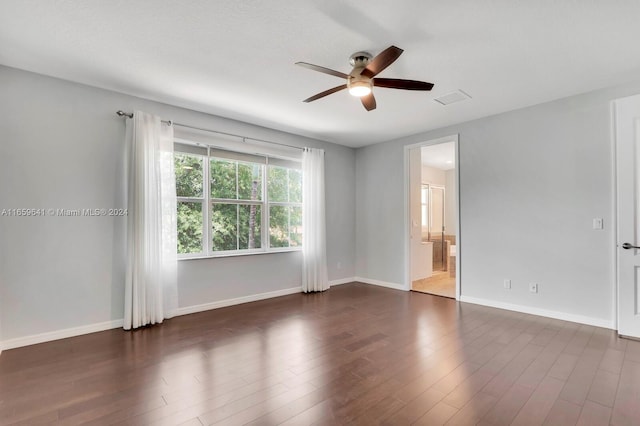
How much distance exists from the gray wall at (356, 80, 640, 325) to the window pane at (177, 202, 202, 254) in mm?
3756

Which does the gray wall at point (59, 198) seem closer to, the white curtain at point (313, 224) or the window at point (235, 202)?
the window at point (235, 202)

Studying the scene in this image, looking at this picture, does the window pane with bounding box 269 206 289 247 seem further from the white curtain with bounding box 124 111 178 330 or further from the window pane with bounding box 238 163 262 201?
the white curtain with bounding box 124 111 178 330

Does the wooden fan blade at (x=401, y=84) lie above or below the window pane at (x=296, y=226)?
above

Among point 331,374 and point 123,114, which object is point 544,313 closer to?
point 331,374

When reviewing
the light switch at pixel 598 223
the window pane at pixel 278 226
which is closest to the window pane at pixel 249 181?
the window pane at pixel 278 226

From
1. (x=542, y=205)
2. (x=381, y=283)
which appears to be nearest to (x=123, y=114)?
(x=381, y=283)

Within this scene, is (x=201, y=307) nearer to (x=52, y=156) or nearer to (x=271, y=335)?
(x=271, y=335)

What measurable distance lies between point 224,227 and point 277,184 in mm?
1130

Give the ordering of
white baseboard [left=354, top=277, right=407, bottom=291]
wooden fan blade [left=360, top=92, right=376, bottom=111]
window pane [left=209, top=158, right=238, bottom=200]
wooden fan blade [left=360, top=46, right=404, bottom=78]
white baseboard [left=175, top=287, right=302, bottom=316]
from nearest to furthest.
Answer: wooden fan blade [left=360, top=46, right=404, bottom=78] < wooden fan blade [left=360, top=92, right=376, bottom=111] < white baseboard [left=175, top=287, right=302, bottom=316] < window pane [left=209, top=158, right=238, bottom=200] < white baseboard [left=354, top=277, right=407, bottom=291]

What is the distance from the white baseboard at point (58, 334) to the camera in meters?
2.90

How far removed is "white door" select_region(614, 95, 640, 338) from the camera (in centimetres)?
314

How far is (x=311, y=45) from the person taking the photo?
256 centimetres

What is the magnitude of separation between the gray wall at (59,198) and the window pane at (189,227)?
0.27 metres

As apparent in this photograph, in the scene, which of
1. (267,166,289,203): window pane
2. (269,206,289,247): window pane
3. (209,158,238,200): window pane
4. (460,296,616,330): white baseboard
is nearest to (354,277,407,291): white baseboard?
(460,296,616,330): white baseboard
